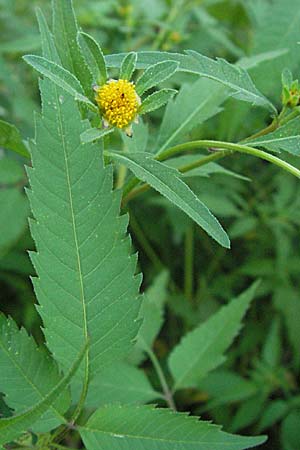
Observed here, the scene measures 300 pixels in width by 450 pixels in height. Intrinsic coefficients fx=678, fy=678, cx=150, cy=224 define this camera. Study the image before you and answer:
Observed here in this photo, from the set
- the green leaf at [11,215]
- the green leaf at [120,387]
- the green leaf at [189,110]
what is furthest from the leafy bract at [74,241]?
the green leaf at [11,215]

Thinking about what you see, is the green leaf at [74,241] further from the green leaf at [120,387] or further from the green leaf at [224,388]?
the green leaf at [224,388]

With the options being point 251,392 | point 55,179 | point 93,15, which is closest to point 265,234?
point 251,392

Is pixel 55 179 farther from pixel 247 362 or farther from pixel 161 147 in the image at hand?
pixel 247 362

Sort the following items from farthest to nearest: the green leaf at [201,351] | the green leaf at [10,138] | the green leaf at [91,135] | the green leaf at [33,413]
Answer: the green leaf at [201,351]
the green leaf at [10,138]
the green leaf at [91,135]
the green leaf at [33,413]

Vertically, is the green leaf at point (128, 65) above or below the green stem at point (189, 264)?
above

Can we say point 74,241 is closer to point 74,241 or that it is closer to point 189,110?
point 74,241

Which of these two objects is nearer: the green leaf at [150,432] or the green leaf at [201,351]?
the green leaf at [150,432]

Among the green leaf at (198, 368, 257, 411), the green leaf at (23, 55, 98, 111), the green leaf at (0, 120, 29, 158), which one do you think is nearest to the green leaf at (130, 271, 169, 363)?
the green leaf at (198, 368, 257, 411)
